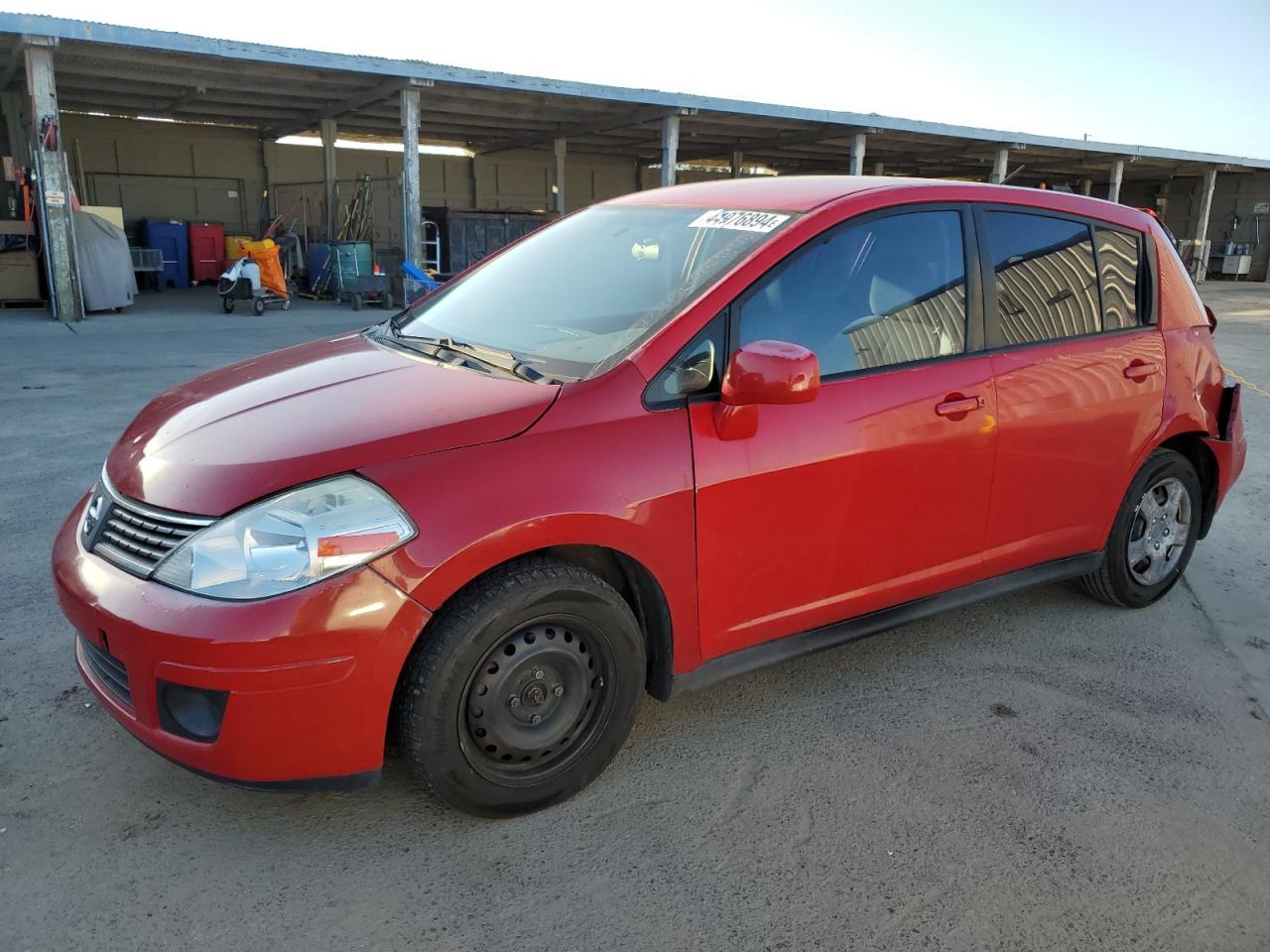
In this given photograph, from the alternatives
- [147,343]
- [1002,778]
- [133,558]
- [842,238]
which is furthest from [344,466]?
[147,343]

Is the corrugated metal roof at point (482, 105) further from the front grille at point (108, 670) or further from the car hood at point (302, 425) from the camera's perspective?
the front grille at point (108, 670)

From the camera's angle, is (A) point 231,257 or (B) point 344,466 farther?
(A) point 231,257

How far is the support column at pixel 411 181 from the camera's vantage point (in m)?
16.7

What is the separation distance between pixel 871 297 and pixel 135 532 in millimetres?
2208

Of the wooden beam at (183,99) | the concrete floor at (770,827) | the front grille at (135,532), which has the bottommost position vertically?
the concrete floor at (770,827)

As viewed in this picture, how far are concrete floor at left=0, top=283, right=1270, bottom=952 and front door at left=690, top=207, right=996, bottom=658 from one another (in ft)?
1.38

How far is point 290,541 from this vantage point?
Result: 2.13 meters

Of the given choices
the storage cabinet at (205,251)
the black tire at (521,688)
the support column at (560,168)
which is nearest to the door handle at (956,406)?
the black tire at (521,688)

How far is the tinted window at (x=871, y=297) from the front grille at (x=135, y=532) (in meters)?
1.54

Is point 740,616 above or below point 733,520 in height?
below

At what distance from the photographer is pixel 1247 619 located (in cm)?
399

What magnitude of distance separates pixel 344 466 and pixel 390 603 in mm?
344

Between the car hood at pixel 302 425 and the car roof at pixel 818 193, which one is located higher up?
the car roof at pixel 818 193

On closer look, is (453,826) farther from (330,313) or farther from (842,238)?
(330,313)
